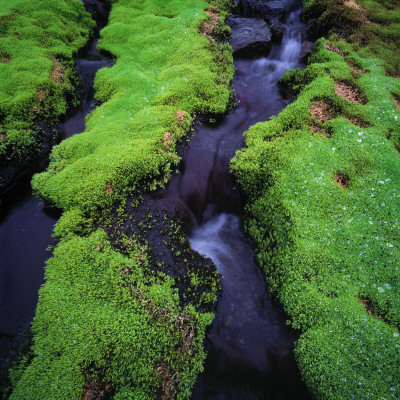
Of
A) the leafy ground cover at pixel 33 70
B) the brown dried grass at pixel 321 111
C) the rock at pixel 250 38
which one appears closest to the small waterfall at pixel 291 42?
the rock at pixel 250 38

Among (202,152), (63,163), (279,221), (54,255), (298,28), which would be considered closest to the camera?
(54,255)

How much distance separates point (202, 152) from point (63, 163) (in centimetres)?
518

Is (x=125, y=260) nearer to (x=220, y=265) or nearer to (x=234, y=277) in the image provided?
(x=220, y=265)

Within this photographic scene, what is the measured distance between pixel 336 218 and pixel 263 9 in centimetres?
1477

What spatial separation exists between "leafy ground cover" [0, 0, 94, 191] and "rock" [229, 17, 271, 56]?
8537mm

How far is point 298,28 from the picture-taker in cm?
1570

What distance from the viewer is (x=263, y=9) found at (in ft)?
52.1

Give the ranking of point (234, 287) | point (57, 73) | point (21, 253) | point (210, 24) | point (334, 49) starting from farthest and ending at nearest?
1. point (210, 24)
2. point (334, 49)
3. point (57, 73)
4. point (21, 253)
5. point (234, 287)

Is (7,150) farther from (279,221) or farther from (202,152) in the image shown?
(279,221)

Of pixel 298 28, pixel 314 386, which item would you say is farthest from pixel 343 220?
pixel 298 28

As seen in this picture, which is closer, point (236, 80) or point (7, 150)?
point (7, 150)

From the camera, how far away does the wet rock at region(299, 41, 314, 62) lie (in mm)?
14219

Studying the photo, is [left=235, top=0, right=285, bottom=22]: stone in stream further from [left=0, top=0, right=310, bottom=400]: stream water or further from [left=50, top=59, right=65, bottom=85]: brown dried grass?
[left=50, top=59, right=65, bottom=85]: brown dried grass

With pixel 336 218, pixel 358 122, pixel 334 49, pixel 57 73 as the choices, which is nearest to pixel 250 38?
pixel 334 49
